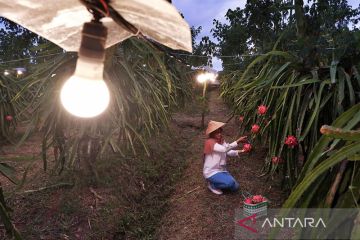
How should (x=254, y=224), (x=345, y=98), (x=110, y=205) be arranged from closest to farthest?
1. (x=345, y=98)
2. (x=254, y=224)
3. (x=110, y=205)

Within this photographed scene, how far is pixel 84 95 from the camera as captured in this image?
0.90 metres

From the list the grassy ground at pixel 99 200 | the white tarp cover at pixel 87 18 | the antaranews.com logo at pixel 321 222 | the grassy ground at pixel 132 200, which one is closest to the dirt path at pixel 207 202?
the grassy ground at pixel 132 200

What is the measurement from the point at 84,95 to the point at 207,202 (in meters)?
3.14

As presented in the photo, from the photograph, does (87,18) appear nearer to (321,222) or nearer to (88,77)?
(88,77)

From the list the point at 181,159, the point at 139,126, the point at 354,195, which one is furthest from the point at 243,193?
the point at 354,195

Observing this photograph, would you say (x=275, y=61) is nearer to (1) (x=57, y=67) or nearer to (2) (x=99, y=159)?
(1) (x=57, y=67)

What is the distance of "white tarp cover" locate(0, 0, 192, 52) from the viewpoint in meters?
0.98

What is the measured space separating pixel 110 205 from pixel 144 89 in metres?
1.45

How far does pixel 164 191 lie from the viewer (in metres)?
4.56

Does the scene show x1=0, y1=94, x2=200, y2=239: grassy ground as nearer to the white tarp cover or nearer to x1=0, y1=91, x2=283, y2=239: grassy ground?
x1=0, y1=91, x2=283, y2=239: grassy ground

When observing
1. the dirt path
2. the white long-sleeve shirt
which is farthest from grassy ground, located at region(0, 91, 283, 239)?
the white long-sleeve shirt

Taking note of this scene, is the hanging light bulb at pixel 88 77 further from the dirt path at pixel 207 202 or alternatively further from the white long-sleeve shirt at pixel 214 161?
the white long-sleeve shirt at pixel 214 161

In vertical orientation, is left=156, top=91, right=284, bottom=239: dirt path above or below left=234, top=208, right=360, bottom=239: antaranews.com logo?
below

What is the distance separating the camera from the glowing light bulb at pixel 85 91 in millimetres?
886
